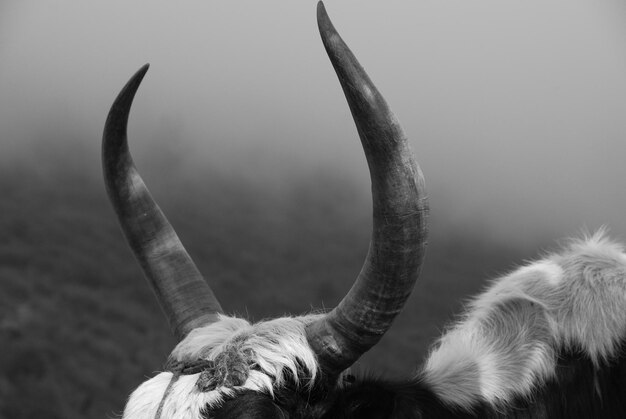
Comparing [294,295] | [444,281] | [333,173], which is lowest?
[444,281]

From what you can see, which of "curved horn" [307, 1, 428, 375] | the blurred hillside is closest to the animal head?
"curved horn" [307, 1, 428, 375]

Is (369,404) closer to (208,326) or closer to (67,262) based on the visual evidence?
(208,326)

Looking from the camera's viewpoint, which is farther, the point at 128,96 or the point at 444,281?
the point at 444,281

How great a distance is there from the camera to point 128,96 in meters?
3.53

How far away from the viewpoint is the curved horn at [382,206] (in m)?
2.44

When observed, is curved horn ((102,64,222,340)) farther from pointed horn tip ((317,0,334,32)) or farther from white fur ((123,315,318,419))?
pointed horn tip ((317,0,334,32))

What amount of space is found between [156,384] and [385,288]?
0.90 m

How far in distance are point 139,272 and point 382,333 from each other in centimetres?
389

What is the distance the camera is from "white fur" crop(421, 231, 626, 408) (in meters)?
3.05

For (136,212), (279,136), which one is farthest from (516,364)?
(279,136)

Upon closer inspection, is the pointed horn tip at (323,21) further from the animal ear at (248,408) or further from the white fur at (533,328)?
the white fur at (533,328)

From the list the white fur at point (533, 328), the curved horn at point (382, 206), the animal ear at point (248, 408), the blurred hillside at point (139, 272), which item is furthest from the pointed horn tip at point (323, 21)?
the blurred hillside at point (139, 272)

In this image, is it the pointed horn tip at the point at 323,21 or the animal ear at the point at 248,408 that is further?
the animal ear at the point at 248,408

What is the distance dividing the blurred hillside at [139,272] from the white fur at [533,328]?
264cm
